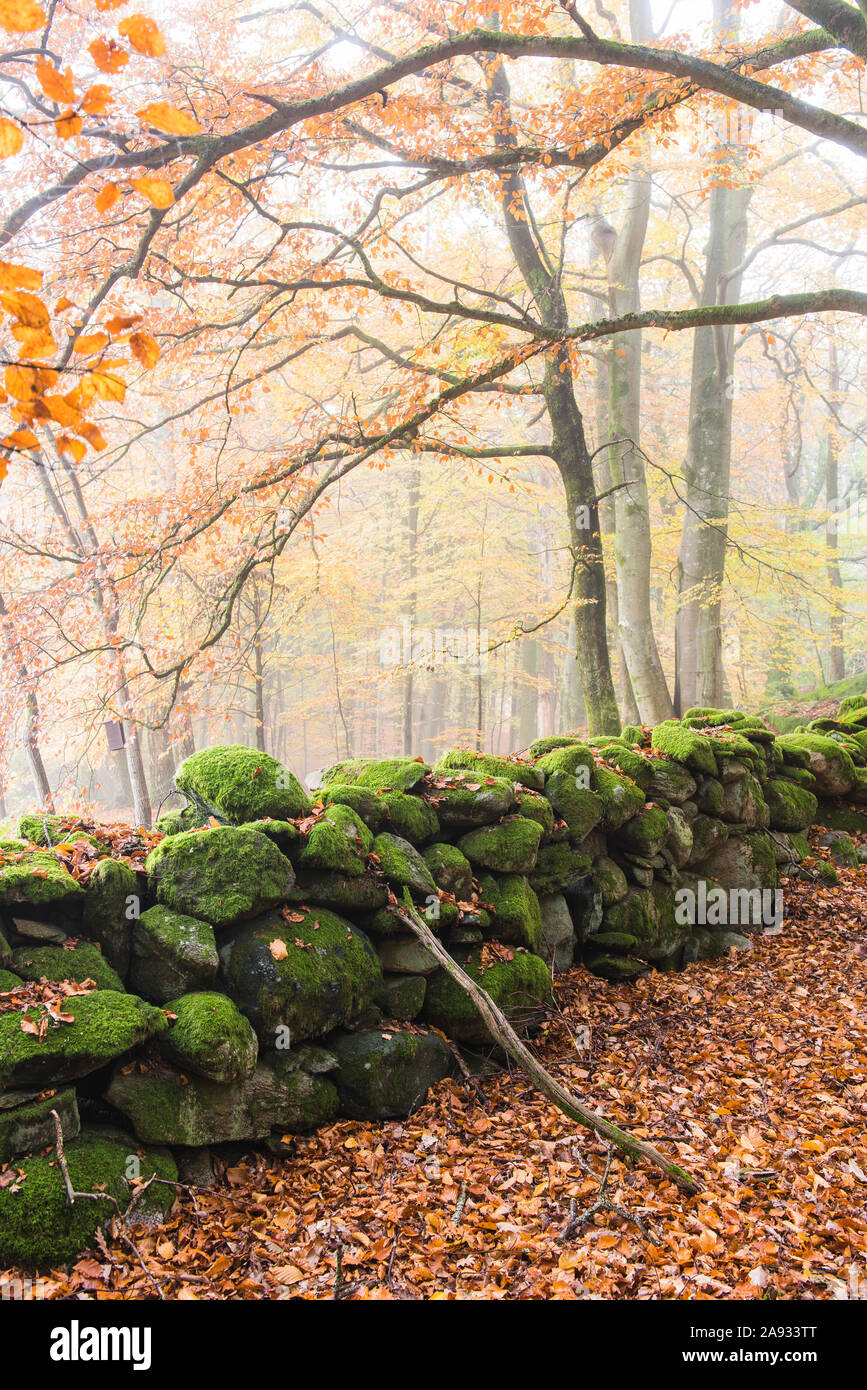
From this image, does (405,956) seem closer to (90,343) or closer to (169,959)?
(169,959)

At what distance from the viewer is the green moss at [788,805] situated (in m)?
6.77

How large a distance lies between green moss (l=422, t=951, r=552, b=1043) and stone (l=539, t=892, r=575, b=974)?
467 millimetres

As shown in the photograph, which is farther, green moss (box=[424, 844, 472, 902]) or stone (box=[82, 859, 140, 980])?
green moss (box=[424, 844, 472, 902])

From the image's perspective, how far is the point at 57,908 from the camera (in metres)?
3.25

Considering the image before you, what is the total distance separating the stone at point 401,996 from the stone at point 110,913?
122 centimetres

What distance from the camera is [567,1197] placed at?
304 cm

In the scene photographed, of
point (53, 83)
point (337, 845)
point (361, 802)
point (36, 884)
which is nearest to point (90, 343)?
point (53, 83)

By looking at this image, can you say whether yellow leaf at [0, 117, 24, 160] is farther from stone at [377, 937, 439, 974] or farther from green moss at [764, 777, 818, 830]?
green moss at [764, 777, 818, 830]

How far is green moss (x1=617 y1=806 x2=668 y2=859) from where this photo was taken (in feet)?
18.2

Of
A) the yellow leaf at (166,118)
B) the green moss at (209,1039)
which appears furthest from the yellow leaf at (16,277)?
the green moss at (209,1039)

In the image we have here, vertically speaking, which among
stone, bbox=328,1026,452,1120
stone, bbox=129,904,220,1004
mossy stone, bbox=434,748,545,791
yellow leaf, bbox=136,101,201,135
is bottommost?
stone, bbox=328,1026,452,1120

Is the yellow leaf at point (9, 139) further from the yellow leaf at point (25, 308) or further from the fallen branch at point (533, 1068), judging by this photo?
the fallen branch at point (533, 1068)

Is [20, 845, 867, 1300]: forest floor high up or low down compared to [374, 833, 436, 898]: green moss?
down

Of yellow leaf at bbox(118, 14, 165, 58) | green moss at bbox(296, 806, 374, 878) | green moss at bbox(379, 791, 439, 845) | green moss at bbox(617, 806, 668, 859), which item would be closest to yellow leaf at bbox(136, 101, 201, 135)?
yellow leaf at bbox(118, 14, 165, 58)
